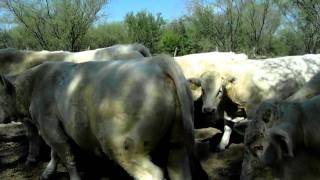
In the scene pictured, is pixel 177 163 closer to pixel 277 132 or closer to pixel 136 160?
pixel 136 160

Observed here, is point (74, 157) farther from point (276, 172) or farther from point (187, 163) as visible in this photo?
point (276, 172)

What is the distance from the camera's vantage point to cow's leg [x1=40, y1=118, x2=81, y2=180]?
21.4 ft

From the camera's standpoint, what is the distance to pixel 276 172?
4.00 meters

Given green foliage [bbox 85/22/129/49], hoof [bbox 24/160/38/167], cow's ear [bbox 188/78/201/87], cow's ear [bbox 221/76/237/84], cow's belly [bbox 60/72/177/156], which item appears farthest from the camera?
green foliage [bbox 85/22/129/49]

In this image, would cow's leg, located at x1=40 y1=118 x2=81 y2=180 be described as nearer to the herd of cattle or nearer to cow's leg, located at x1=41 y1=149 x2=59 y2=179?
the herd of cattle

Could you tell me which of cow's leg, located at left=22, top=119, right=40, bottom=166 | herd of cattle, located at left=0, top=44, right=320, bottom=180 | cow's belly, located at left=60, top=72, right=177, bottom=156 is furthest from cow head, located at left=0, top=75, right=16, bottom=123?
cow's belly, located at left=60, top=72, right=177, bottom=156

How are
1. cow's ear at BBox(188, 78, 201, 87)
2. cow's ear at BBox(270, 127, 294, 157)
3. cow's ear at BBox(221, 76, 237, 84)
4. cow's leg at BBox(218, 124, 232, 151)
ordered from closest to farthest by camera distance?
cow's ear at BBox(270, 127, 294, 157), cow's leg at BBox(218, 124, 232, 151), cow's ear at BBox(221, 76, 237, 84), cow's ear at BBox(188, 78, 201, 87)

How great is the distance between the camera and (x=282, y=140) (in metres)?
3.78

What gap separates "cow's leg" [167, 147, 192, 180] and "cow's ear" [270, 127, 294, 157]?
6.12ft

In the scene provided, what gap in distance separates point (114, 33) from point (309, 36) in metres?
27.7

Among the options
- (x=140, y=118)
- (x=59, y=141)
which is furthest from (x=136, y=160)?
(x=59, y=141)

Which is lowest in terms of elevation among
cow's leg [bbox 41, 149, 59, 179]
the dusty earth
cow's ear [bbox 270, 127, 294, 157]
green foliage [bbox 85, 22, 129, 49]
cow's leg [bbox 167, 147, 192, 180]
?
the dusty earth

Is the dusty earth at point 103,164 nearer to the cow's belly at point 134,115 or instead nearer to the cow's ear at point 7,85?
the cow's ear at point 7,85

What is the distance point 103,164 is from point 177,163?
225cm
